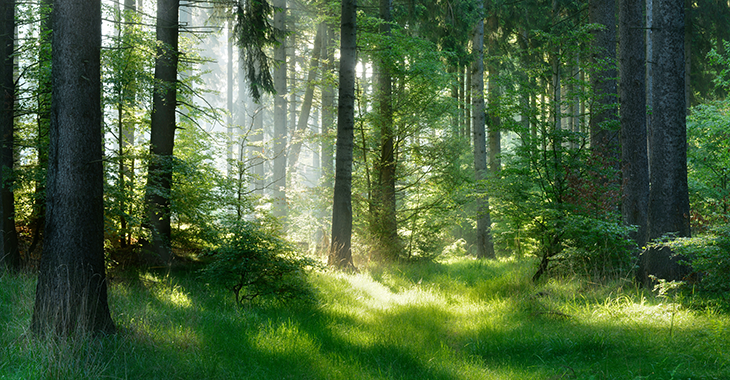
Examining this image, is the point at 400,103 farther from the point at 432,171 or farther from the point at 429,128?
the point at 432,171

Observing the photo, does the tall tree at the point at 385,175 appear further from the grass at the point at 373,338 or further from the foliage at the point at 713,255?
the foliage at the point at 713,255

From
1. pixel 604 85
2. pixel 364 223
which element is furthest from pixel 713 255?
pixel 364 223

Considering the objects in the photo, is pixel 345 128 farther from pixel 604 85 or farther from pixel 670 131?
pixel 670 131

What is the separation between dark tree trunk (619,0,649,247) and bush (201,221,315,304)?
6.63 metres

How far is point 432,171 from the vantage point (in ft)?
Answer: 40.3

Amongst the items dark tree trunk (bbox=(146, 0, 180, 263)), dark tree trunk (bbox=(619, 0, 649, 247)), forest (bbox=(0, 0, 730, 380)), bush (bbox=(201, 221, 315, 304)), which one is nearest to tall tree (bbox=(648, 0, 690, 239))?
forest (bbox=(0, 0, 730, 380))

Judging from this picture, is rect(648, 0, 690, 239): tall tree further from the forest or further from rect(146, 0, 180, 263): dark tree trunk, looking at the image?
rect(146, 0, 180, 263): dark tree trunk

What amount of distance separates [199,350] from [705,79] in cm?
2593

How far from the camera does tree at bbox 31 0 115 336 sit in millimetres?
4328

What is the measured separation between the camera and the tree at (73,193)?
433 cm

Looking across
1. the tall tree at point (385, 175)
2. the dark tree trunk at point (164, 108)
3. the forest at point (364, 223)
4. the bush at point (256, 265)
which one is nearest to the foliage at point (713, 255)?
the forest at point (364, 223)

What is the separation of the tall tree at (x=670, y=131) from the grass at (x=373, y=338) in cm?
133

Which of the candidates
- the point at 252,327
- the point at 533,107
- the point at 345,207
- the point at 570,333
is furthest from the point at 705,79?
the point at 252,327

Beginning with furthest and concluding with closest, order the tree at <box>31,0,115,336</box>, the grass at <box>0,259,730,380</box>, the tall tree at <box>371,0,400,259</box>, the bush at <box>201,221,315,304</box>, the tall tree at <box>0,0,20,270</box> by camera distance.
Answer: the tall tree at <box>371,0,400,259</box> < the tall tree at <box>0,0,20,270</box> < the bush at <box>201,221,315,304</box> < the tree at <box>31,0,115,336</box> < the grass at <box>0,259,730,380</box>
